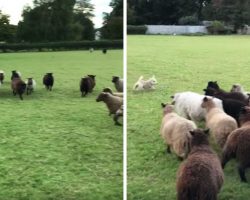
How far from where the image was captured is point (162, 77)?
2.77 m

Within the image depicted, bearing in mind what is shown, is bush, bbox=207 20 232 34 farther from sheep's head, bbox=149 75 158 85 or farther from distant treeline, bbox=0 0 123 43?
distant treeline, bbox=0 0 123 43

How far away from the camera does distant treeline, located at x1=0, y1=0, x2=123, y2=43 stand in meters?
2.68

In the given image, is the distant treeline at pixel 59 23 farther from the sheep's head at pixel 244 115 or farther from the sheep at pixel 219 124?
the sheep's head at pixel 244 115

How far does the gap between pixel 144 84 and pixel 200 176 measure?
74cm

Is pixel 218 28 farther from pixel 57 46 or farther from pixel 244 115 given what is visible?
pixel 57 46

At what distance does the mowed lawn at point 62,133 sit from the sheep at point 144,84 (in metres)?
0.13

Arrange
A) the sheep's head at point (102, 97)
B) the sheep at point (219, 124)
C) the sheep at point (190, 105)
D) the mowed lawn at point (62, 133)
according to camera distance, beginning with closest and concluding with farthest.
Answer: the sheep at point (219, 124)
the mowed lawn at point (62, 133)
the sheep's head at point (102, 97)
the sheep at point (190, 105)

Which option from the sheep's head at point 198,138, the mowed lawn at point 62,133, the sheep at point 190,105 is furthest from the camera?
the sheep at point 190,105

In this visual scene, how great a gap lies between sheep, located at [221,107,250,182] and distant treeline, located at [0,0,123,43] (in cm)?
89

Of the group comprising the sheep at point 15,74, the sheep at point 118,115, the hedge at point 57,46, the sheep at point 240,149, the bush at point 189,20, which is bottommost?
the sheep at point 240,149

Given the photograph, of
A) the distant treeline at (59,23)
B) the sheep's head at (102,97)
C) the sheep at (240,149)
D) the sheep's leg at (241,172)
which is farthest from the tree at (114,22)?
the sheep's leg at (241,172)

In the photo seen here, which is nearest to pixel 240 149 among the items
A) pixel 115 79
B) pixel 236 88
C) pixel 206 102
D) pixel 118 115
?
pixel 206 102

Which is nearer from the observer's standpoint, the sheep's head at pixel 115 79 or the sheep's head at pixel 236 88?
the sheep's head at pixel 115 79

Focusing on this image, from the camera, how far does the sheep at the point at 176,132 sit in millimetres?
2445
